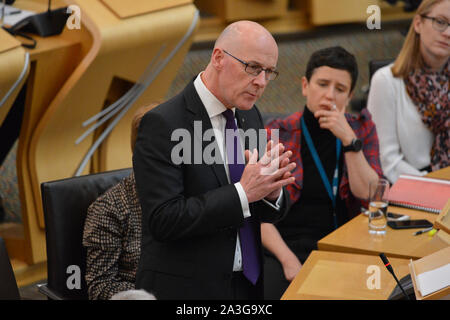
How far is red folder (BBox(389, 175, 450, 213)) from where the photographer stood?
251 centimetres

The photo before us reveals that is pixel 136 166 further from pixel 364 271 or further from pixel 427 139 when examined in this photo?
pixel 427 139

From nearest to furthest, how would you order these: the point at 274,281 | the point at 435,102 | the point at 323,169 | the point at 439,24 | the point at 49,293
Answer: the point at 49,293, the point at 274,281, the point at 323,169, the point at 439,24, the point at 435,102

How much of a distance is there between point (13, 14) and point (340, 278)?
2.08 m

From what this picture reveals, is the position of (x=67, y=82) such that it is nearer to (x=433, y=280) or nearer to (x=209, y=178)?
(x=209, y=178)

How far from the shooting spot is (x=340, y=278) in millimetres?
1943

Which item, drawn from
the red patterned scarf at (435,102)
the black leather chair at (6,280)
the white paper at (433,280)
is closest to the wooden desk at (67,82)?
the red patterned scarf at (435,102)

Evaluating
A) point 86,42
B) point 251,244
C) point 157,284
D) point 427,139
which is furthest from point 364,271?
point 86,42

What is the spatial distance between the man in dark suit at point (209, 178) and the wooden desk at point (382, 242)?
14.2 inches

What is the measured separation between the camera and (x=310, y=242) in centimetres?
263

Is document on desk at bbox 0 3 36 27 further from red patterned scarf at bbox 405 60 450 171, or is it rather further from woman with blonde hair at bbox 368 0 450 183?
red patterned scarf at bbox 405 60 450 171

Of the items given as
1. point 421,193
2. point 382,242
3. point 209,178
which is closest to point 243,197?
point 209,178

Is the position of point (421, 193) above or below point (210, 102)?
below

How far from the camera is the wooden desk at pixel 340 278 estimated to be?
6.01 feet
